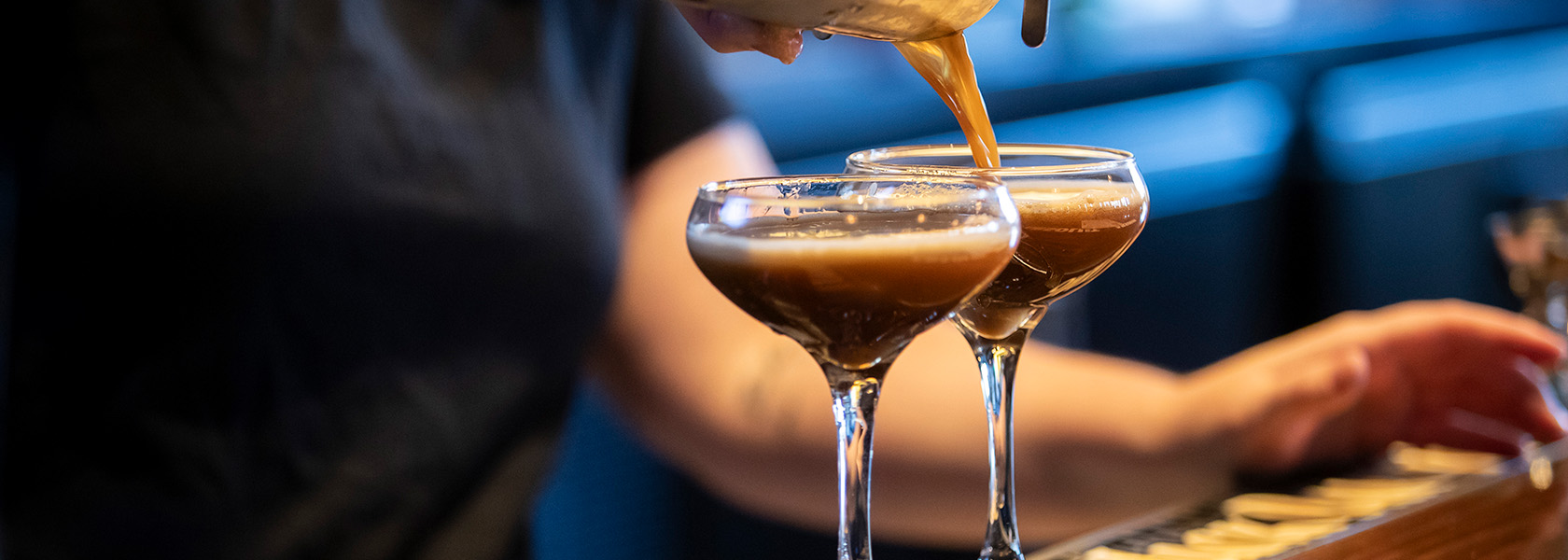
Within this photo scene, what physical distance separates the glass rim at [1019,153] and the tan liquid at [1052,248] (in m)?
0.01

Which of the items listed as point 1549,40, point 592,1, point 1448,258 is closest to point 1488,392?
point 592,1

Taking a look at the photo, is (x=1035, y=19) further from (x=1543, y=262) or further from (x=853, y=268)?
(x=1543, y=262)

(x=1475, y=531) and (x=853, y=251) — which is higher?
(x=853, y=251)

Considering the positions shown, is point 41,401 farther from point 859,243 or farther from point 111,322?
point 859,243

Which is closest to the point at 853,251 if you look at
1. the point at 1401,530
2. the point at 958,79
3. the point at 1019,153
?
the point at 958,79

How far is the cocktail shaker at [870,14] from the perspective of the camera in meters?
0.50

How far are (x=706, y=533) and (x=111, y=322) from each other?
4.32 ft

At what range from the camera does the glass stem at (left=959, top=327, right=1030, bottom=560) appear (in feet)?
2.07

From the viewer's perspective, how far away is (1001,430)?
0.64 m

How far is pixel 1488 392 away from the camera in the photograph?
0.99 m

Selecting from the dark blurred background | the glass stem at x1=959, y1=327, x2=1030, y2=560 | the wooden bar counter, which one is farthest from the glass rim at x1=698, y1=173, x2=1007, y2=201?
the dark blurred background

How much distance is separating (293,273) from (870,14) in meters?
0.47

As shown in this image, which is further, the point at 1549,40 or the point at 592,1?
the point at 1549,40

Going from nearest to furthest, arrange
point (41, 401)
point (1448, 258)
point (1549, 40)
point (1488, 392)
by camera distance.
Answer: point (41, 401), point (1488, 392), point (1448, 258), point (1549, 40)
